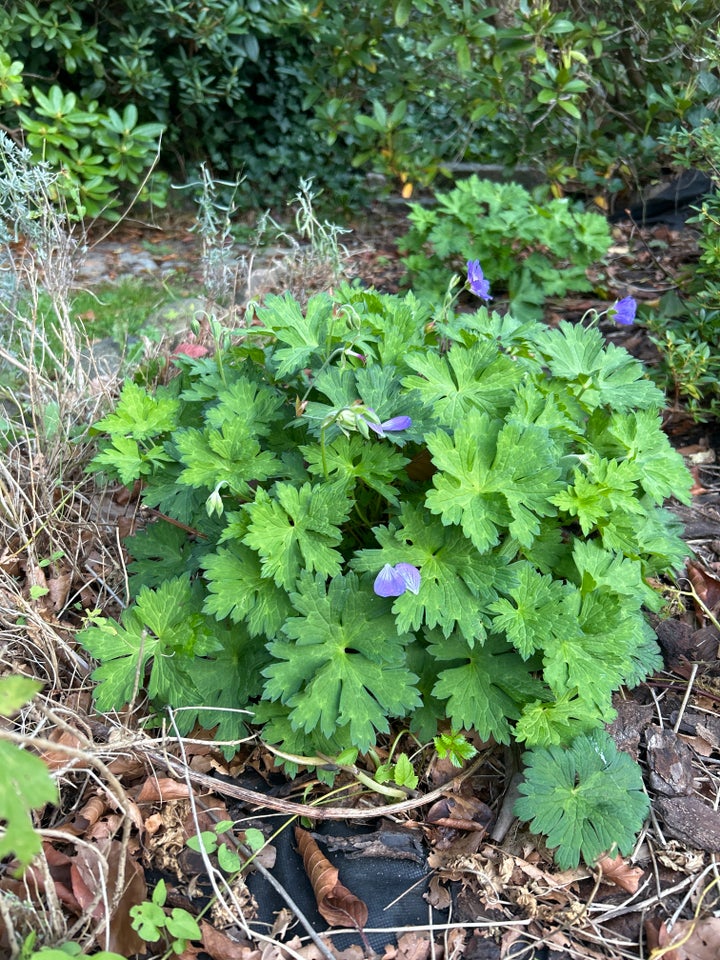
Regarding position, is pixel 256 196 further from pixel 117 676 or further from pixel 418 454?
pixel 117 676

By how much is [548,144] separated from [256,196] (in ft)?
6.98

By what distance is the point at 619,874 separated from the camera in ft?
5.41

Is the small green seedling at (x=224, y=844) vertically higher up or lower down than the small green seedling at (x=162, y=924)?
lower down

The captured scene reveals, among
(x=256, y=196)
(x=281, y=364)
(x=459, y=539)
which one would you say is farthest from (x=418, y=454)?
(x=256, y=196)

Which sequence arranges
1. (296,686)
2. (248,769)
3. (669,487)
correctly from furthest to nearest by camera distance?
1. (669,487)
2. (248,769)
3. (296,686)

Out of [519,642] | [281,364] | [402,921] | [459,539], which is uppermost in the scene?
[281,364]

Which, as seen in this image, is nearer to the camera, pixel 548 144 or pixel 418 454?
pixel 418 454

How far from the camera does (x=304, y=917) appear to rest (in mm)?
1554

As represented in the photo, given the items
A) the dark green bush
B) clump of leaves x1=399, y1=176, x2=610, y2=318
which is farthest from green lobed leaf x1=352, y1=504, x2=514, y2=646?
the dark green bush

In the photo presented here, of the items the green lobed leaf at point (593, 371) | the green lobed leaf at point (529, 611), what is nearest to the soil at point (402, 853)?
the green lobed leaf at point (529, 611)

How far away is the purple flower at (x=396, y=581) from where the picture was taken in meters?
1.56

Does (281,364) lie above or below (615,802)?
above

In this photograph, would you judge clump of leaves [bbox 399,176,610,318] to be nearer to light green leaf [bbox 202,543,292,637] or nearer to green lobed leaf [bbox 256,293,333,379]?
green lobed leaf [bbox 256,293,333,379]

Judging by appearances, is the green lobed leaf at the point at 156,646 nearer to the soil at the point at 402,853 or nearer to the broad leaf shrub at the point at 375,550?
the broad leaf shrub at the point at 375,550
